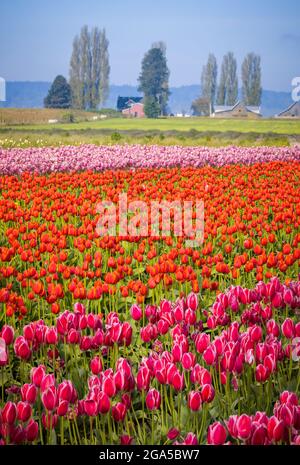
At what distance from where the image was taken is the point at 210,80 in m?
68.3

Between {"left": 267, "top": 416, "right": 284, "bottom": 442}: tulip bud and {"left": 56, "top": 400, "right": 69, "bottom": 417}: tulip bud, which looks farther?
{"left": 56, "top": 400, "right": 69, "bottom": 417}: tulip bud

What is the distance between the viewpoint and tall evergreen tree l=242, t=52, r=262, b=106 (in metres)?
42.8

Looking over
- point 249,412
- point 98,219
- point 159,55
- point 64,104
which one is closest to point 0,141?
point 98,219

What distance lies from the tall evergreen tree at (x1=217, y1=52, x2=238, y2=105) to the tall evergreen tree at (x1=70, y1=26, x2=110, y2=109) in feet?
44.4

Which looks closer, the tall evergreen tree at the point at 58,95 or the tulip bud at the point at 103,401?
the tulip bud at the point at 103,401

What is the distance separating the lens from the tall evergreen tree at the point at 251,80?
4281 cm

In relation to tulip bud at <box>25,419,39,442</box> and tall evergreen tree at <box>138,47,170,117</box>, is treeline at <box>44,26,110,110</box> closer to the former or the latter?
tall evergreen tree at <box>138,47,170,117</box>

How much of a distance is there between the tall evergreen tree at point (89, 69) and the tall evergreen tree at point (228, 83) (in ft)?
44.4

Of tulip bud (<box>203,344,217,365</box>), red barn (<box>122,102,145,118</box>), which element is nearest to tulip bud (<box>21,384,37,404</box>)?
tulip bud (<box>203,344,217,365</box>)

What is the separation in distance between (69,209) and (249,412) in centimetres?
491

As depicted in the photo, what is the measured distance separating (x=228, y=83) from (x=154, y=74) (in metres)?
13.4

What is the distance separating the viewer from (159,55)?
50.6 metres

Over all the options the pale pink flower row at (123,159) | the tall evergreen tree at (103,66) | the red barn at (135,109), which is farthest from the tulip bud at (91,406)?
the red barn at (135,109)

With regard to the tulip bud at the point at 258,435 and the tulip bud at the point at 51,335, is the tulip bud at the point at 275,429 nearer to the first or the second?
the tulip bud at the point at 258,435
